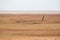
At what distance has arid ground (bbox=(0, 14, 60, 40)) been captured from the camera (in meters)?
0.97

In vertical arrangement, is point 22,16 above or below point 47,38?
above

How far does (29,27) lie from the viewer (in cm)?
101

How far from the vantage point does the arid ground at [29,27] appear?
0.97 meters

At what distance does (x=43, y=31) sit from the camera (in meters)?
0.99

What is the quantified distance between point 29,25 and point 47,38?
0.64 ft
